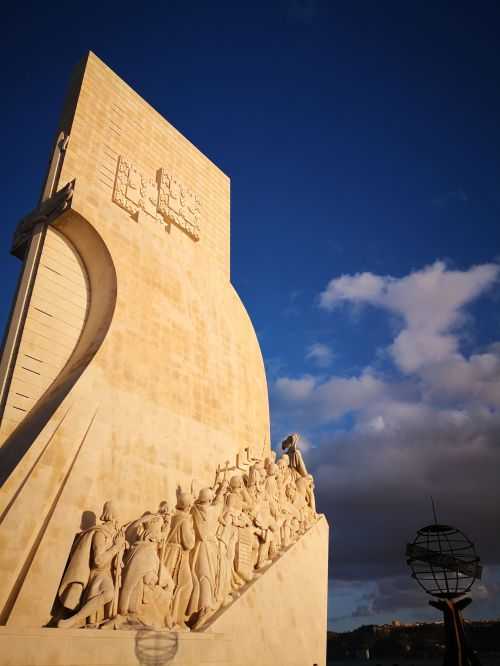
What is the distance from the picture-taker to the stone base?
4.23 m

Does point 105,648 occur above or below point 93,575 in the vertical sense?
below

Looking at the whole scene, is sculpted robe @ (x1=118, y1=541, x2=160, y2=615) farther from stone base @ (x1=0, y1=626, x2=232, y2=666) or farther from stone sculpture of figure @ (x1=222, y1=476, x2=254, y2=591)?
stone sculpture of figure @ (x1=222, y1=476, x2=254, y2=591)

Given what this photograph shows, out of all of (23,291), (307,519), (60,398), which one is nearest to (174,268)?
(23,291)

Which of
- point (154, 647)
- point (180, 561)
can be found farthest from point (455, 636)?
point (180, 561)

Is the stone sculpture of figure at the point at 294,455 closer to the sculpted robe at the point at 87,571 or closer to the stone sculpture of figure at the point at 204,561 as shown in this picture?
the stone sculpture of figure at the point at 204,561

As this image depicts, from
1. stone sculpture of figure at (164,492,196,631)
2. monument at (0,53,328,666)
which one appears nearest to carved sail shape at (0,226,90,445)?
monument at (0,53,328,666)

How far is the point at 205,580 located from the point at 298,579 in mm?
2306

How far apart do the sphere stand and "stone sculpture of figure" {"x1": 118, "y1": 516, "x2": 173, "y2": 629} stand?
2.78 metres

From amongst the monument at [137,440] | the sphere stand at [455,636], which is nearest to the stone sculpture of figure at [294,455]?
the monument at [137,440]

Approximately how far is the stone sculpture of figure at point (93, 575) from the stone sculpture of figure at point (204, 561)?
1100mm

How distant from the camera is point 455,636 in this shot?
3928 mm

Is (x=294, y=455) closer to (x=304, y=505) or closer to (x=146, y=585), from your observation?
(x=304, y=505)

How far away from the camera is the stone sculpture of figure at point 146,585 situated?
5.33m

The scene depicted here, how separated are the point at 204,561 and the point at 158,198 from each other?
6492mm
